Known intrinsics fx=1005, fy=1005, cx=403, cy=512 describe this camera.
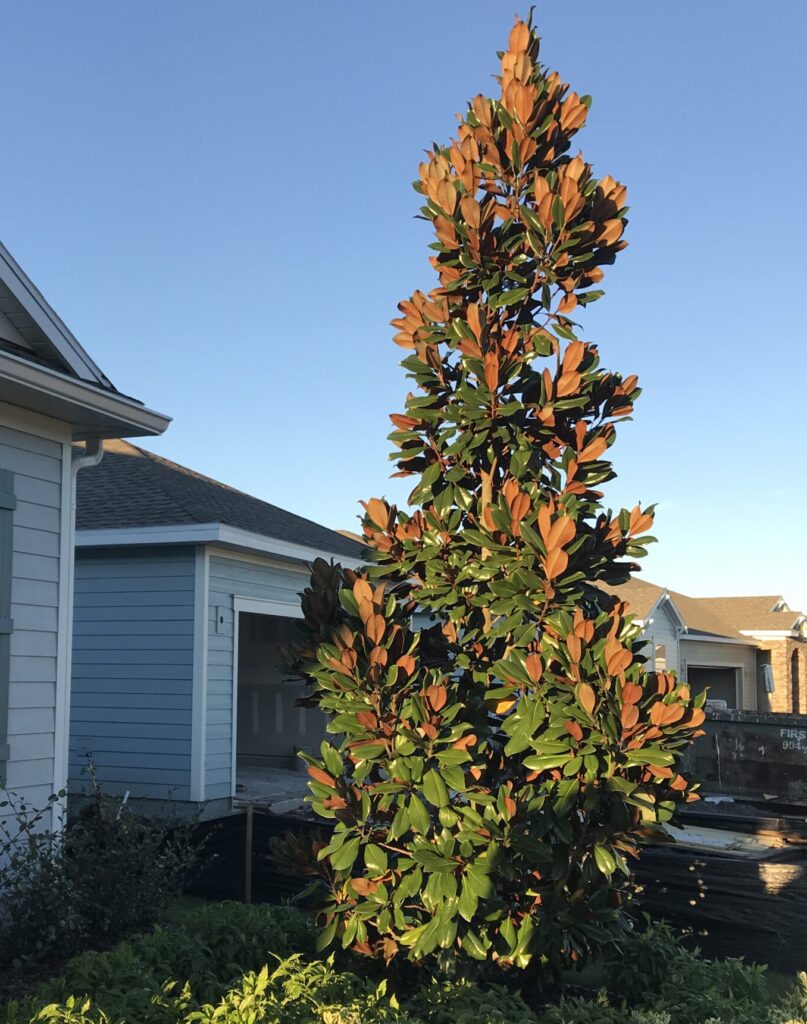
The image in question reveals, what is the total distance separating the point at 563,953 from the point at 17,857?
417 centimetres

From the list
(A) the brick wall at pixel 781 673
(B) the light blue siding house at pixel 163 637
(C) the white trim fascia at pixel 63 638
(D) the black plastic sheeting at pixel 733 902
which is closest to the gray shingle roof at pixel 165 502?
(B) the light blue siding house at pixel 163 637

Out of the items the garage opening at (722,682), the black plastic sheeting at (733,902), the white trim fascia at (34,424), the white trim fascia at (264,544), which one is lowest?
the black plastic sheeting at (733,902)

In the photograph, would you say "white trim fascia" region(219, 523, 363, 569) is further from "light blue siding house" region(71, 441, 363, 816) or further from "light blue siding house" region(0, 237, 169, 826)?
"light blue siding house" region(0, 237, 169, 826)

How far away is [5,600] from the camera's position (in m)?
7.57

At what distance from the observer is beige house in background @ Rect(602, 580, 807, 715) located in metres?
32.0

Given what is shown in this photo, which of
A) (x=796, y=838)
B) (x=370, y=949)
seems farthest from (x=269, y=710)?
(x=370, y=949)

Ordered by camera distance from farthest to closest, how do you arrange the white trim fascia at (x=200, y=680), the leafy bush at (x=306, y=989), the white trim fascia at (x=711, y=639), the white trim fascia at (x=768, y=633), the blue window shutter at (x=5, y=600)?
the white trim fascia at (x=768, y=633)
the white trim fascia at (x=711, y=639)
the white trim fascia at (x=200, y=680)
the blue window shutter at (x=5, y=600)
the leafy bush at (x=306, y=989)

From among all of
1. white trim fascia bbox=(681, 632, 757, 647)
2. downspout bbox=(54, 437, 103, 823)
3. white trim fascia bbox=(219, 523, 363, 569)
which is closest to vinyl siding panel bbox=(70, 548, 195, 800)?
white trim fascia bbox=(219, 523, 363, 569)

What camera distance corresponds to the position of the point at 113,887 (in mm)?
7359

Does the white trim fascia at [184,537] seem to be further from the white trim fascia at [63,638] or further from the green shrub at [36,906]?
the green shrub at [36,906]

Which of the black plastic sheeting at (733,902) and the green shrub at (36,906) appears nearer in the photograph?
the green shrub at (36,906)

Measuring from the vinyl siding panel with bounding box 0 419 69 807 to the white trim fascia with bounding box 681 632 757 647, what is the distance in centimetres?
2441

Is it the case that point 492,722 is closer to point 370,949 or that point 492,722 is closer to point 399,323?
point 370,949

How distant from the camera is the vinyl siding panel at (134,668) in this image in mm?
12391
